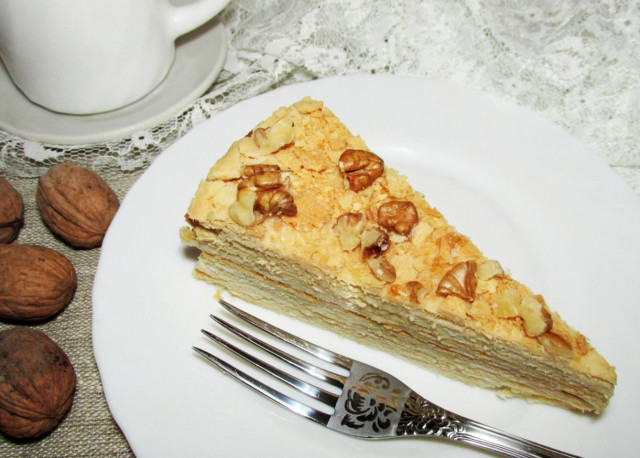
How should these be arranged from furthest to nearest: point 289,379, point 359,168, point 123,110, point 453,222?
point 123,110
point 453,222
point 359,168
point 289,379

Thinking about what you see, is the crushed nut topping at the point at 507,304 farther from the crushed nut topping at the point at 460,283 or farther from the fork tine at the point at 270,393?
the fork tine at the point at 270,393

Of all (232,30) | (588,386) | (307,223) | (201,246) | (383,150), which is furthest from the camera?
(232,30)

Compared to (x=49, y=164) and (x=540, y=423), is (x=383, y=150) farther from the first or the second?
(x=49, y=164)

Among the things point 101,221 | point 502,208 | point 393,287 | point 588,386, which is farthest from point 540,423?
point 101,221

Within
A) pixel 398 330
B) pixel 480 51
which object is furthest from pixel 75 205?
pixel 480 51

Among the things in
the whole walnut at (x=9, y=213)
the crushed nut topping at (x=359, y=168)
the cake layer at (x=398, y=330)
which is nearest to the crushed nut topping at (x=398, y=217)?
the crushed nut topping at (x=359, y=168)

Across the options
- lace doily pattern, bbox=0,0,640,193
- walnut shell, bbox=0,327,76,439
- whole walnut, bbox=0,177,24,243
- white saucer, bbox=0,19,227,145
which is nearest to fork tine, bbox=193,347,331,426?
walnut shell, bbox=0,327,76,439

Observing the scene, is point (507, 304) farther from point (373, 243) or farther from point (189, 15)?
point (189, 15)
